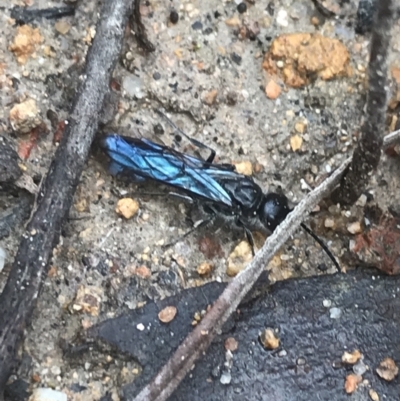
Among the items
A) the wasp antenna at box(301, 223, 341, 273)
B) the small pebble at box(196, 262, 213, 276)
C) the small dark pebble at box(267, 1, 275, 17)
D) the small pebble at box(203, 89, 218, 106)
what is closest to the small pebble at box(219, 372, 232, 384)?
the small pebble at box(196, 262, 213, 276)

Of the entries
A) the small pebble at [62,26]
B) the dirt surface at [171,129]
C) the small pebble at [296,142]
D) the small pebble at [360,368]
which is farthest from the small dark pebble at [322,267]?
the small pebble at [62,26]

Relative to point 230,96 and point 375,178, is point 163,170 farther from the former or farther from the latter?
point 375,178

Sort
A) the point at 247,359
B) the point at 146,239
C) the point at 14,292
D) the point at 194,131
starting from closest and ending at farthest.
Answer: the point at 14,292, the point at 247,359, the point at 146,239, the point at 194,131

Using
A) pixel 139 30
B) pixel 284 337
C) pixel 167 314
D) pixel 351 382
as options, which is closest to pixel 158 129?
pixel 139 30

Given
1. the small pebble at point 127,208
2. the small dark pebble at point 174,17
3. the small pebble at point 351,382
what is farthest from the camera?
the small dark pebble at point 174,17

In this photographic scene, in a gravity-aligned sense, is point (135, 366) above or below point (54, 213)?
below

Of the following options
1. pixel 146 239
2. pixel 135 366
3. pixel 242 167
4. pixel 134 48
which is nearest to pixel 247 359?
pixel 135 366

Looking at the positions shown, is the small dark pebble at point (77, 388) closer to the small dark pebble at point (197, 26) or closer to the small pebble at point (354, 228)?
the small pebble at point (354, 228)
